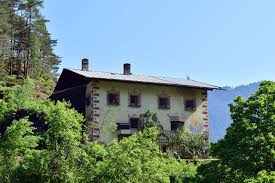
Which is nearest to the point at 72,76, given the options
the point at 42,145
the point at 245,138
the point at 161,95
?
the point at 161,95

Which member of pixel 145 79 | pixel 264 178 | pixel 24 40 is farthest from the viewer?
pixel 24 40

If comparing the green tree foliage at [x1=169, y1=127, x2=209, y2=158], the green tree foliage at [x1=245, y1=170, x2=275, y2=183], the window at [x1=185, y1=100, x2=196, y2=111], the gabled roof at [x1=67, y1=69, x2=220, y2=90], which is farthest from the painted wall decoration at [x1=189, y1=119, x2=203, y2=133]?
the green tree foliage at [x1=245, y1=170, x2=275, y2=183]

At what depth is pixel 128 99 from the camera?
41.8 meters

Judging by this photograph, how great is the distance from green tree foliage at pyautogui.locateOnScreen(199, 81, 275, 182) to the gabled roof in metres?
17.6

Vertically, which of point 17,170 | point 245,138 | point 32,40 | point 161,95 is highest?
point 32,40

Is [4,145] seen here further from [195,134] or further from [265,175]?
[195,134]

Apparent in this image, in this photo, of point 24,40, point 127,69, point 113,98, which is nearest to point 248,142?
point 113,98

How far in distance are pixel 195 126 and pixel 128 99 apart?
670 centimetres

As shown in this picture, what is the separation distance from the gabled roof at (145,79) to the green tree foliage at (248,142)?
691 inches

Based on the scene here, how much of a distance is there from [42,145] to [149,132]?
5.64 metres

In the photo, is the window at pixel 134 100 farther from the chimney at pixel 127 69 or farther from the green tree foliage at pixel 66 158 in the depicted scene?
the green tree foliage at pixel 66 158

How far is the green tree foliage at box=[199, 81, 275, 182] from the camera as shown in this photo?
73.4ft

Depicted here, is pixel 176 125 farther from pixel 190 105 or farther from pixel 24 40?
pixel 24 40

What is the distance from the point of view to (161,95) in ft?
142
